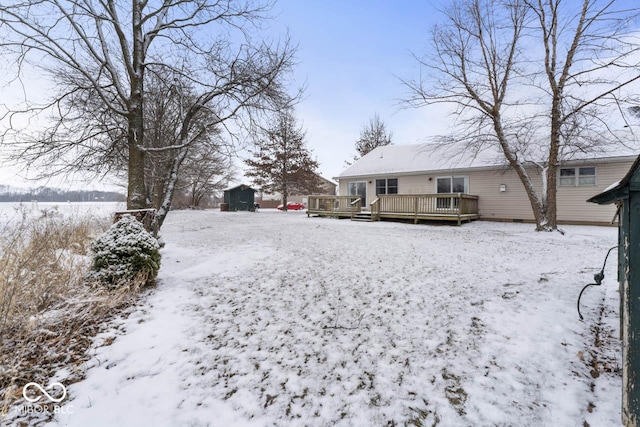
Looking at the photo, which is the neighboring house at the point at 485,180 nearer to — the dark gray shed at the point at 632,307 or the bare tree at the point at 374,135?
the bare tree at the point at 374,135

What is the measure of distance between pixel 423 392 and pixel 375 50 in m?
12.8

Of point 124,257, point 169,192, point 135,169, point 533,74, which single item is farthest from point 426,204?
point 124,257

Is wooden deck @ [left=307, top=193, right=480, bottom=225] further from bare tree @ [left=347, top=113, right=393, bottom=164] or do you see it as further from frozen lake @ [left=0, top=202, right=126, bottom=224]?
bare tree @ [left=347, top=113, right=393, bottom=164]

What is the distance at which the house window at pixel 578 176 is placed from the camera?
35.8 ft

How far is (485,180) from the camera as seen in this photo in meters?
13.0

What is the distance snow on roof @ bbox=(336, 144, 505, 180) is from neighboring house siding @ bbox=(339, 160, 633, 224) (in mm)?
358

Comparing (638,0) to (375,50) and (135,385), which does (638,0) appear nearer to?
(375,50)

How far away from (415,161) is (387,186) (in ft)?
6.82

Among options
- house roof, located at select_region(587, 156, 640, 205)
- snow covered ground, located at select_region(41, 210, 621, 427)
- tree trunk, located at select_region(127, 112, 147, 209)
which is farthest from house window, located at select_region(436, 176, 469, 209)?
tree trunk, located at select_region(127, 112, 147, 209)

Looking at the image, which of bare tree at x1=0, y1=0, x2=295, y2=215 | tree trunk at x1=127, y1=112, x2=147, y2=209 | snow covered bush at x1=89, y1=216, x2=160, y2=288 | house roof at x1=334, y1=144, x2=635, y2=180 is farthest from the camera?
house roof at x1=334, y1=144, x2=635, y2=180

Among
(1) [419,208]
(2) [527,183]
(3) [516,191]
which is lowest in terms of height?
(1) [419,208]

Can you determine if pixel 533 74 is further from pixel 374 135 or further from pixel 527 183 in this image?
pixel 374 135

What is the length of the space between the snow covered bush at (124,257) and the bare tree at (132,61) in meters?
2.46

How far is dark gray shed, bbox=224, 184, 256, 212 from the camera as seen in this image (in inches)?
977
